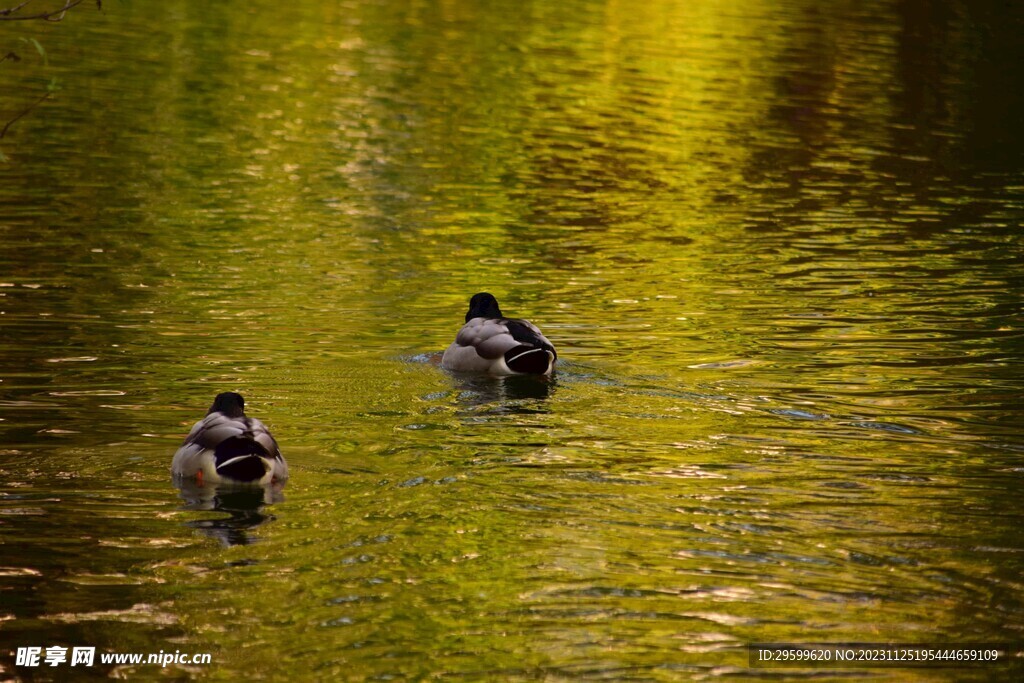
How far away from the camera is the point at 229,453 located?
12281 millimetres

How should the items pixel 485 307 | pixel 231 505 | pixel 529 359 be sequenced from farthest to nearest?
pixel 485 307 → pixel 529 359 → pixel 231 505

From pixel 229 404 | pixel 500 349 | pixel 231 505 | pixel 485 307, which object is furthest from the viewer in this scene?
pixel 485 307

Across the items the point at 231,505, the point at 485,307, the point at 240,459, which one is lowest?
the point at 485,307

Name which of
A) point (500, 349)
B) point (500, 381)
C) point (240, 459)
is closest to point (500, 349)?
point (500, 349)

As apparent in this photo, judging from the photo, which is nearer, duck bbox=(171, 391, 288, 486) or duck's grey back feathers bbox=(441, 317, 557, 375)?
duck bbox=(171, 391, 288, 486)

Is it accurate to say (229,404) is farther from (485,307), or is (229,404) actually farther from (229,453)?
(485,307)

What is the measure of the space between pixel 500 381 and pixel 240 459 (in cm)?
516

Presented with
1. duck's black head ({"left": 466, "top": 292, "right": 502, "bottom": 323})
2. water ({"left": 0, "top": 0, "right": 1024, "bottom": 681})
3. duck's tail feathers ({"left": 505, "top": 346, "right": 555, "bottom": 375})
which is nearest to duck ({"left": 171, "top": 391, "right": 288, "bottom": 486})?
water ({"left": 0, "top": 0, "right": 1024, "bottom": 681})

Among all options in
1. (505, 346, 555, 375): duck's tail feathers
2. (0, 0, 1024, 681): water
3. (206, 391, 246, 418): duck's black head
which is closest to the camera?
(0, 0, 1024, 681): water

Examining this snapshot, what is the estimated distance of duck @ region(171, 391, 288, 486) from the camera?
40.3 ft

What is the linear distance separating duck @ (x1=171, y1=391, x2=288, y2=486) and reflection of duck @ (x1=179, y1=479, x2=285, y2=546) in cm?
8

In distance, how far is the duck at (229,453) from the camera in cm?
1230

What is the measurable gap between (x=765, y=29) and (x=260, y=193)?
4365 cm

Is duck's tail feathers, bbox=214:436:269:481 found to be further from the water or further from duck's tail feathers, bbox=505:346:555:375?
duck's tail feathers, bbox=505:346:555:375
